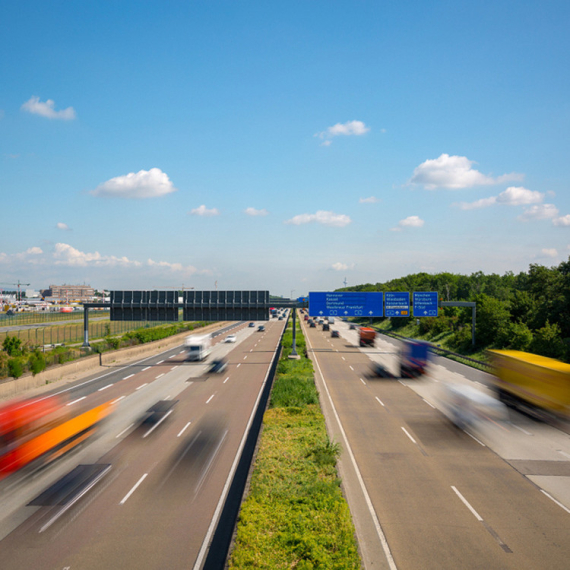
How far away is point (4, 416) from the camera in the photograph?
21125 mm

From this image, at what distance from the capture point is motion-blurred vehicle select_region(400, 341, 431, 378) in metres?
A: 40.1

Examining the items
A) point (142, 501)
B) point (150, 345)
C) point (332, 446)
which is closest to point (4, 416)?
point (142, 501)

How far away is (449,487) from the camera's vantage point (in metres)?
15.0

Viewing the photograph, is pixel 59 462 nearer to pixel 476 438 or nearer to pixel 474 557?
pixel 474 557

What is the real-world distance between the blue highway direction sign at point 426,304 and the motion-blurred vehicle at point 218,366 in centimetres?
2382

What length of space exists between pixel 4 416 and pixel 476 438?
79.7 feet

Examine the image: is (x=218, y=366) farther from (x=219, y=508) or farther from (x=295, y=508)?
(x=295, y=508)

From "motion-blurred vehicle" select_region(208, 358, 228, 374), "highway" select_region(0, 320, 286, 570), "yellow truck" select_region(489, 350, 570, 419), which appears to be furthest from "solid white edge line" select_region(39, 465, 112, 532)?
"motion-blurred vehicle" select_region(208, 358, 228, 374)

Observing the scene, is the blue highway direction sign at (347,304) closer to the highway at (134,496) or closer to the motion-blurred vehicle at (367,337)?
the motion-blurred vehicle at (367,337)

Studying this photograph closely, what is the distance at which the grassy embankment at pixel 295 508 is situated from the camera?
400 inches

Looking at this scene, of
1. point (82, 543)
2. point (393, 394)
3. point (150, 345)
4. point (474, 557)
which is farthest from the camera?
point (150, 345)

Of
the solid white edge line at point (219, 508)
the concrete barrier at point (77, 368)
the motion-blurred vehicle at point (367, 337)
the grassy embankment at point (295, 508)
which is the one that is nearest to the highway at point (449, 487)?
the grassy embankment at point (295, 508)

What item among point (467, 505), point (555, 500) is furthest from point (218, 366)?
point (555, 500)

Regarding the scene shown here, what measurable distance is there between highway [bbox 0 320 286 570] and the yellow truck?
1666 cm
